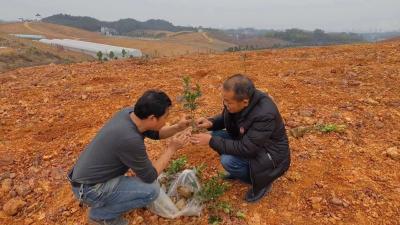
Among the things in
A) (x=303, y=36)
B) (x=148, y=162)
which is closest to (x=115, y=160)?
(x=148, y=162)

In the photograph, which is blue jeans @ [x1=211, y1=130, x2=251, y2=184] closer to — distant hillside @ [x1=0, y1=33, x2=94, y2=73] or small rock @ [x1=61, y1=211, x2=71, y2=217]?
small rock @ [x1=61, y1=211, x2=71, y2=217]

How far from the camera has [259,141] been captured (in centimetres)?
321

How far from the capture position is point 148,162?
2.98m

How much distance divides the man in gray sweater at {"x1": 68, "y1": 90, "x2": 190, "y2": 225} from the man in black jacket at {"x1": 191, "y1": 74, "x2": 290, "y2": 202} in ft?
1.49

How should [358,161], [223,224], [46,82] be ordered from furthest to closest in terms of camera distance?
[46,82] < [358,161] < [223,224]

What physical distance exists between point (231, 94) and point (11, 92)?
5.59m

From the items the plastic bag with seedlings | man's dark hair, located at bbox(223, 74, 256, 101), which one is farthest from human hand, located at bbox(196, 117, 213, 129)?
man's dark hair, located at bbox(223, 74, 256, 101)

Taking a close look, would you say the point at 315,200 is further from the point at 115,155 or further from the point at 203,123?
the point at 115,155

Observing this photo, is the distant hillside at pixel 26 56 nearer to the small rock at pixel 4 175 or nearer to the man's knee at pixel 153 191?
the small rock at pixel 4 175

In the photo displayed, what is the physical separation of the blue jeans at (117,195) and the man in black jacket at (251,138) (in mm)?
595

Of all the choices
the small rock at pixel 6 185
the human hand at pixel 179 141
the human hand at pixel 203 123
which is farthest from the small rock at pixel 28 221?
the human hand at pixel 203 123

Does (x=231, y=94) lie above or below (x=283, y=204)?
above

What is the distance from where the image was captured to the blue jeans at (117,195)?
3.10 metres

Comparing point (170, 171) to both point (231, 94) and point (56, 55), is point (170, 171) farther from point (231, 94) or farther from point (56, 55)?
point (56, 55)
